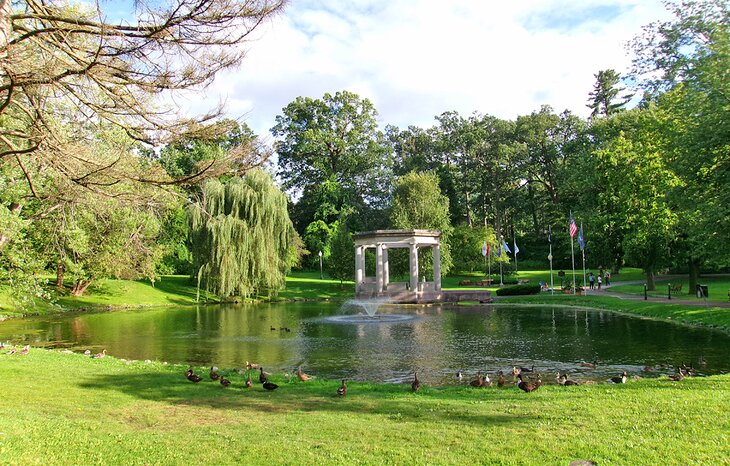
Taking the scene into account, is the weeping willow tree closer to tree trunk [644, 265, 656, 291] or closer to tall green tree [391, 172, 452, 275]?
Result: tall green tree [391, 172, 452, 275]

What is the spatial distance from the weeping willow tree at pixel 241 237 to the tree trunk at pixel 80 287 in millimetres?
6968

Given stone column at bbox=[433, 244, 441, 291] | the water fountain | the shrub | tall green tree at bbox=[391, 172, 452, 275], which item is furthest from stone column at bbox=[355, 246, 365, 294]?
the shrub

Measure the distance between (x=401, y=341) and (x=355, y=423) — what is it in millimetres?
11619

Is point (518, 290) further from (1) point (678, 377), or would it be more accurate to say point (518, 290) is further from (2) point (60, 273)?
(2) point (60, 273)

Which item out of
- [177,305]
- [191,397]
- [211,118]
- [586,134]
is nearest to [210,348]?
[191,397]

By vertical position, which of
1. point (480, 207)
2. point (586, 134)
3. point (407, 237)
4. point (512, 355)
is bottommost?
point (512, 355)

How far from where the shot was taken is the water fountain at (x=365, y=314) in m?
26.9

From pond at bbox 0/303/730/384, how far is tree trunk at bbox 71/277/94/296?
6719 millimetres

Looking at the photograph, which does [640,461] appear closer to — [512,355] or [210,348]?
[512,355]

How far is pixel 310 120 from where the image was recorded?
61.7 m

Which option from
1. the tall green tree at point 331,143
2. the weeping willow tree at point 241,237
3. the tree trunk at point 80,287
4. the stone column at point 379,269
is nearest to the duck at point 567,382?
the weeping willow tree at point 241,237

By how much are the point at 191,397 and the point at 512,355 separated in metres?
9.53

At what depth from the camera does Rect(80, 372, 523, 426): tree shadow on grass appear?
26.3 ft

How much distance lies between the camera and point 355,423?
754 cm
